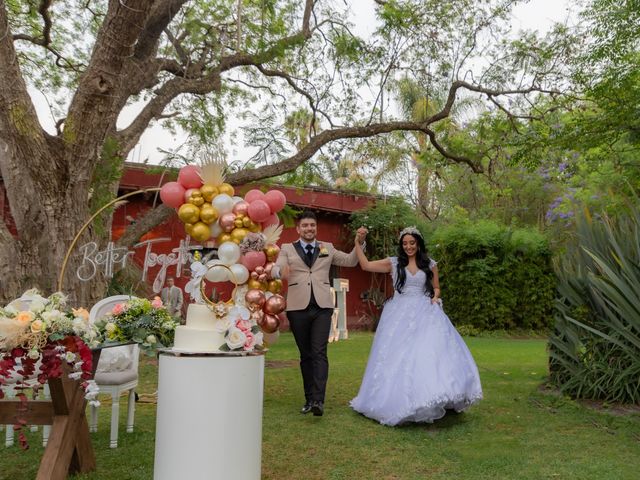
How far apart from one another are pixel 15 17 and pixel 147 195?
4.31m

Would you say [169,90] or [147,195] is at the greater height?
[169,90]

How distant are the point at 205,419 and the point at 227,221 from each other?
3.78 feet

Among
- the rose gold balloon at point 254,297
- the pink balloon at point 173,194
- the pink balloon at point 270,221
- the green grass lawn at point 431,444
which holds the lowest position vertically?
the green grass lawn at point 431,444

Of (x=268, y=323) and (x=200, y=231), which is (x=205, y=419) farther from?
(x=200, y=231)

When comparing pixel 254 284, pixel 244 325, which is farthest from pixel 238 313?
pixel 254 284

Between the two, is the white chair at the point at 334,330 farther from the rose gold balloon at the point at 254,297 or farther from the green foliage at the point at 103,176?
the rose gold balloon at the point at 254,297

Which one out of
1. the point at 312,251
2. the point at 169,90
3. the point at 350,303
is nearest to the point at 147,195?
the point at 169,90

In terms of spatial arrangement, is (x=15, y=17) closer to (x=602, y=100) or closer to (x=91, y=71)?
(x=91, y=71)

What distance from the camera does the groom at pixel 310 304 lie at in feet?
17.5

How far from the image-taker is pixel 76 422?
11.3 feet

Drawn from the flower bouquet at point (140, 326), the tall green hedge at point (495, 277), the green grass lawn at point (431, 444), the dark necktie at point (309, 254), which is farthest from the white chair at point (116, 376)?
the tall green hedge at point (495, 277)

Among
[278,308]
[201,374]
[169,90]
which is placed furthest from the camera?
[169,90]

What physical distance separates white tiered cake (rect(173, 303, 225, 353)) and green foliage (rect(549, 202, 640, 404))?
375 centimetres

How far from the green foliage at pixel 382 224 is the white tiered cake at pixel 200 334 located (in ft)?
42.3
